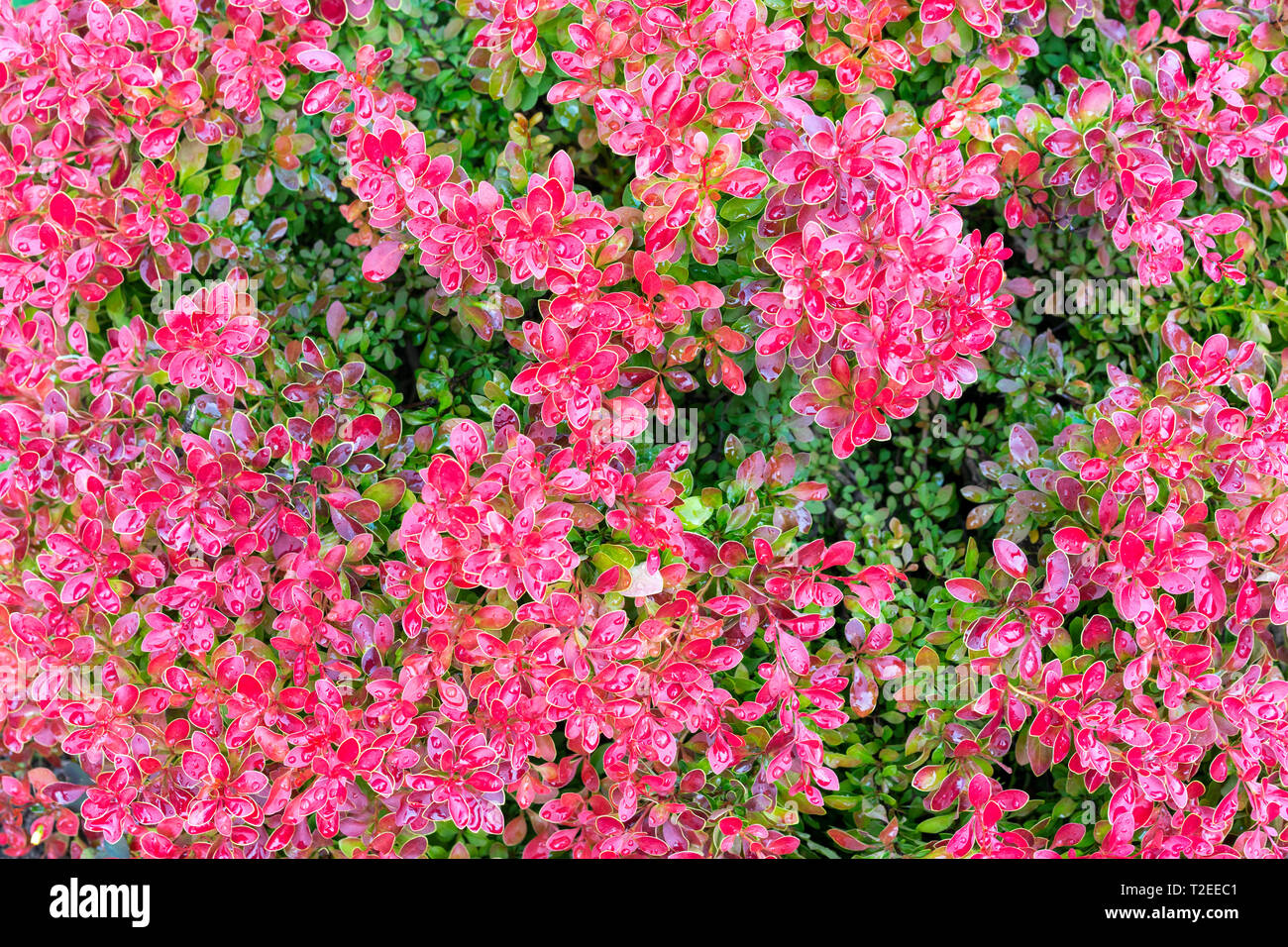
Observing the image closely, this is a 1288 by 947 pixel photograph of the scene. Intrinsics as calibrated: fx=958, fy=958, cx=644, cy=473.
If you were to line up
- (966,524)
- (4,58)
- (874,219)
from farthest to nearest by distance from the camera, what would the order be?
(966,524), (4,58), (874,219)

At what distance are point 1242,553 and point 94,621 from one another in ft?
7.36

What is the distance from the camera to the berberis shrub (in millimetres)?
1746

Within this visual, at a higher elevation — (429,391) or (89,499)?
(429,391)

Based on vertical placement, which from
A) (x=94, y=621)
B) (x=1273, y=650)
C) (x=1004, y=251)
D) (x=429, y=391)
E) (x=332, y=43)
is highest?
(x=332, y=43)

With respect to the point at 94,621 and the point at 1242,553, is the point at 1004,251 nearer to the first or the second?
the point at 1242,553

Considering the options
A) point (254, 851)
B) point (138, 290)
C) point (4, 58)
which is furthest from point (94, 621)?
point (4, 58)

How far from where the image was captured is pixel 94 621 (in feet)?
6.23

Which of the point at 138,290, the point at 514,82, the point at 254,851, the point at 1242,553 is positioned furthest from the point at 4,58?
the point at 1242,553

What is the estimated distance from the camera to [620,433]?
1.79 meters

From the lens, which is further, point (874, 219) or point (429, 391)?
point (429, 391)

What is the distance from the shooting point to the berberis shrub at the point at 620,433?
5.73 feet

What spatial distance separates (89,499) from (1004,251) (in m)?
1.81

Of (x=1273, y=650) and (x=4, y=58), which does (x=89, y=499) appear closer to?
(x=4, y=58)

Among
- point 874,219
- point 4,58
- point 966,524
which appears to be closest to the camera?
point 874,219
